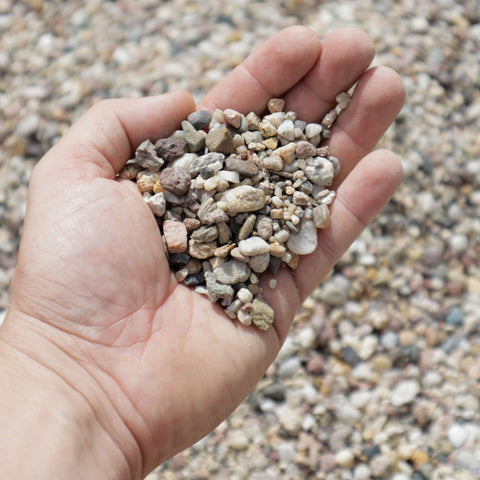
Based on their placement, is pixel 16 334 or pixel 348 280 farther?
pixel 348 280

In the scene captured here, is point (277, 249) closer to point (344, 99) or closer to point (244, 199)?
point (244, 199)

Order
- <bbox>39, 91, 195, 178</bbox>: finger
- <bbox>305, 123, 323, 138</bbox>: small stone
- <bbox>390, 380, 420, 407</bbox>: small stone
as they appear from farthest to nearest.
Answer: <bbox>390, 380, 420, 407</bbox>: small stone → <bbox>305, 123, 323, 138</bbox>: small stone → <bbox>39, 91, 195, 178</bbox>: finger

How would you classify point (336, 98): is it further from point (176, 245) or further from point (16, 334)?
point (16, 334)

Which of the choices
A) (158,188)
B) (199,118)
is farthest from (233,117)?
(158,188)

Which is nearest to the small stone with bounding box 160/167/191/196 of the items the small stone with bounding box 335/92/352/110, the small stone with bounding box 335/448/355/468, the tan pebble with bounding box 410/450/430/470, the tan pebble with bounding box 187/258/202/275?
the tan pebble with bounding box 187/258/202/275

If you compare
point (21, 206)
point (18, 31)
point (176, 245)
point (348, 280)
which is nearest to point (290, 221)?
point (176, 245)

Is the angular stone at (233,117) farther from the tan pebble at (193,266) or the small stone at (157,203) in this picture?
the tan pebble at (193,266)

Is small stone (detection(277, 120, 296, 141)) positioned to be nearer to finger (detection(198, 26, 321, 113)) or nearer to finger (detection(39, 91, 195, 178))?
finger (detection(198, 26, 321, 113))
